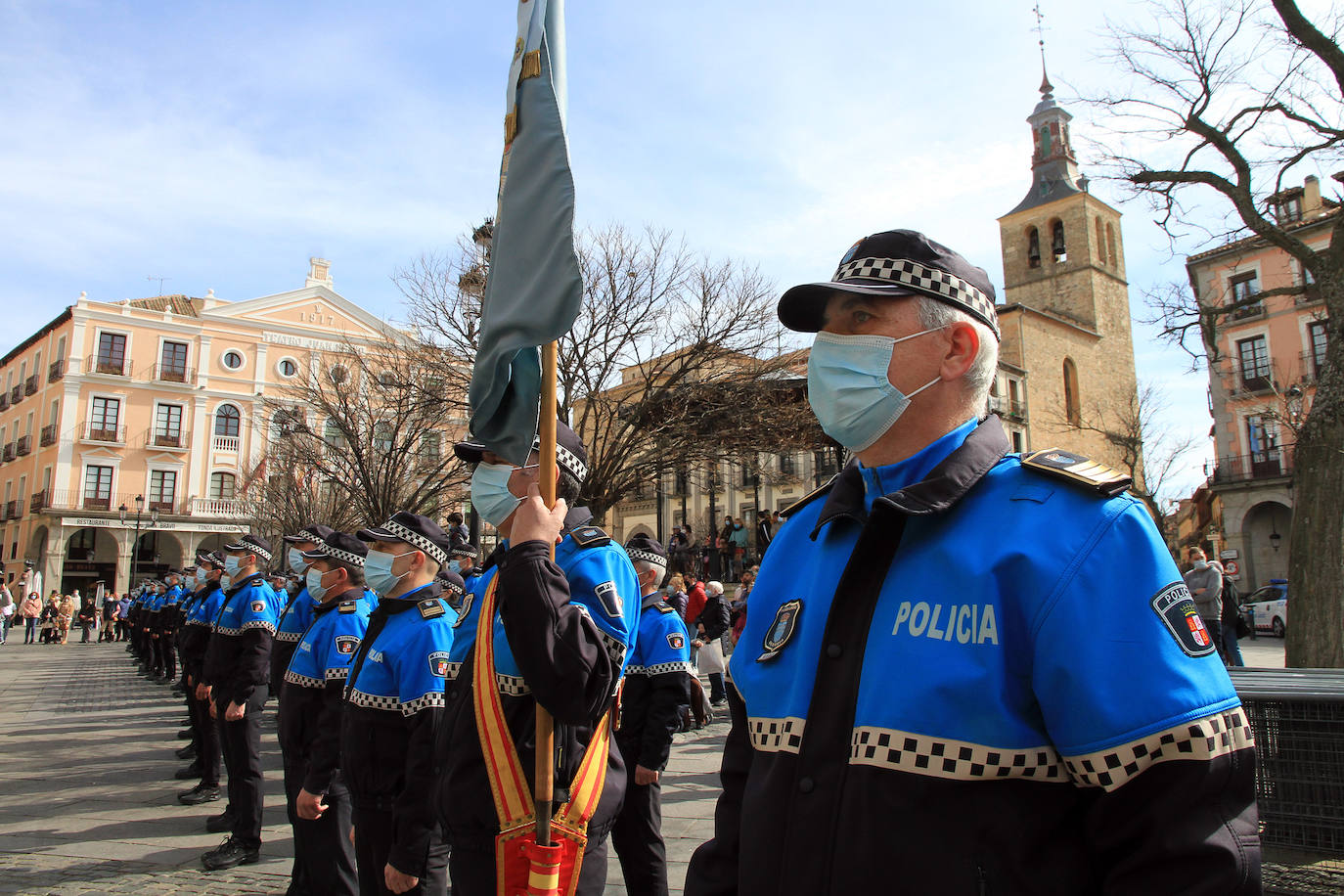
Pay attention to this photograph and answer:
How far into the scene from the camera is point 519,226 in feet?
11.2

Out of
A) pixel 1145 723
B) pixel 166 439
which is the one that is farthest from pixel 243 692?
pixel 166 439

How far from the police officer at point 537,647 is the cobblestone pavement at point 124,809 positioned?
3.18 meters

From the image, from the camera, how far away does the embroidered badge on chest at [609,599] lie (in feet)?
10.9

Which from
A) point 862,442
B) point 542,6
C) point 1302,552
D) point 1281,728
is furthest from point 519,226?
point 1302,552

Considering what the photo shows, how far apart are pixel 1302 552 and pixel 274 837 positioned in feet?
32.8

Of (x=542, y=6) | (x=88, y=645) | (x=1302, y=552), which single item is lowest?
(x=88, y=645)

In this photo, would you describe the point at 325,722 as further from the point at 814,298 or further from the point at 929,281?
the point at 929,281

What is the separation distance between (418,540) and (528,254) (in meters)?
2.45

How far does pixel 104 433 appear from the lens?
49.3 metres

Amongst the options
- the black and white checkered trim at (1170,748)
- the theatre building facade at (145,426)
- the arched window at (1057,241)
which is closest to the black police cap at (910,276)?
the black and white checkered trim at (1170,748)

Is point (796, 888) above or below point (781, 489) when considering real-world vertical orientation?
below

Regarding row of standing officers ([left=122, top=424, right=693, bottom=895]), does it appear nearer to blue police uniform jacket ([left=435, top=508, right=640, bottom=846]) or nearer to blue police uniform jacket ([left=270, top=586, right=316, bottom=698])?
blue police uniform jacket ([left=435, top=508, right=640, bottom=846])

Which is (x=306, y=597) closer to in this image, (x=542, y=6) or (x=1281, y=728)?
(x=542, y=6)

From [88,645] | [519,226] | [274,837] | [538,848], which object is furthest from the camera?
[88,645]
